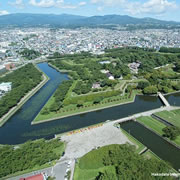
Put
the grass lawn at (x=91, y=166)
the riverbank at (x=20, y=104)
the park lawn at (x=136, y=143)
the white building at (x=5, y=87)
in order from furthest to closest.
A: the white building at (x=5, y=87)
the riverbank at (x=20, y=104)
the park lawn at (x=136, y=143)
the grass lawn at (x=91, y=166)

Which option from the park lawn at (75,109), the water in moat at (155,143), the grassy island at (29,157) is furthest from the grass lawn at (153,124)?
the grassy island at (29,157)

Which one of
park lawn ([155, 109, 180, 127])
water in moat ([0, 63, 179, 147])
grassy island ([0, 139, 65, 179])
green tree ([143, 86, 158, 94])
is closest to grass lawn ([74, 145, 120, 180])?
grassy island ([0, 139, 65, 179])

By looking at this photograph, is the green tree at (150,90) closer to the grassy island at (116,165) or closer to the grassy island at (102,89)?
the grassy island at (102,89)

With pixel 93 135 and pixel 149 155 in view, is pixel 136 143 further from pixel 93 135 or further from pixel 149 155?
pixel 93 135

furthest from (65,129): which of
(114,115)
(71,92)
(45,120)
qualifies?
(71,92)

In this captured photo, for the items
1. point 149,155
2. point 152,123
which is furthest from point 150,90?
point 149,155
